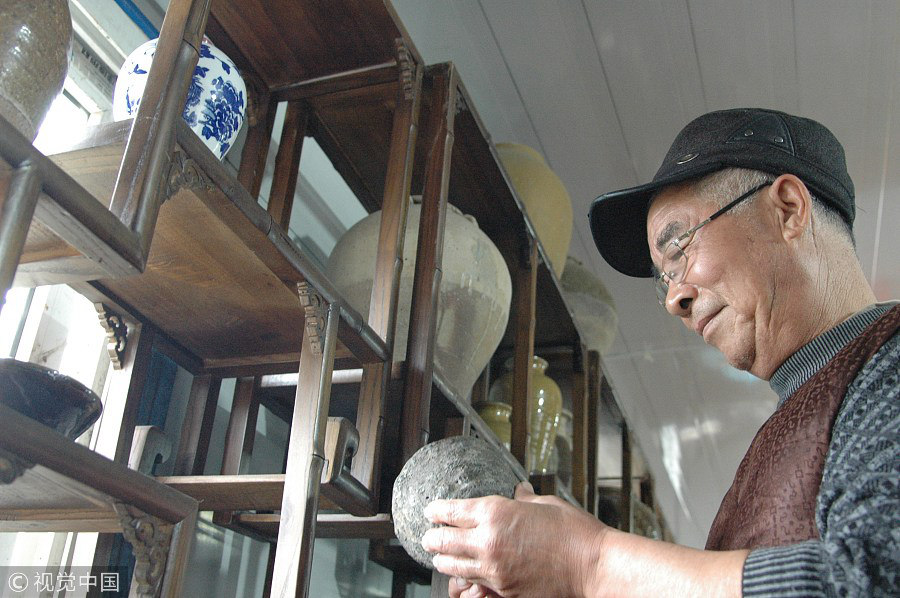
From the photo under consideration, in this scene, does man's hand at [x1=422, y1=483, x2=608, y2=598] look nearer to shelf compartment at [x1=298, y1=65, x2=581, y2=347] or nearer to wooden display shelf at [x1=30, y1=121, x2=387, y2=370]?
wooden display shelf at [x1=30, y1=121, x2=387, y2=370]

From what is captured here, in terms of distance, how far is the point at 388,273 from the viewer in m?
1.28

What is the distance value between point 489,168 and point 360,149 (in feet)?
0.81

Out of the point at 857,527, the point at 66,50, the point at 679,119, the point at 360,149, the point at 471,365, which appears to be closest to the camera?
the point at 857,527

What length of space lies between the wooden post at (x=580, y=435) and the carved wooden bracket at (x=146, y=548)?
4.96 ft

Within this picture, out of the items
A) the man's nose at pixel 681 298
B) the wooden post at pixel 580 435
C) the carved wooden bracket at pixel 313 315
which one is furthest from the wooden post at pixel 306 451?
the wooden post at pixel 580 435

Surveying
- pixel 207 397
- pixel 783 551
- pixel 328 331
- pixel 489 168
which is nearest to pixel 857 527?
pixel 783 551

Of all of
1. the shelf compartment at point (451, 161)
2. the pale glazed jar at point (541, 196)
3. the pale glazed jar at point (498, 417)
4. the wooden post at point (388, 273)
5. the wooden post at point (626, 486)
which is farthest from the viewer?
the wooden post at point (626, 486)

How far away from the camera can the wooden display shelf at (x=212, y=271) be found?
83 centimetres

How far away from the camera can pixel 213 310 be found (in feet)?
3.67

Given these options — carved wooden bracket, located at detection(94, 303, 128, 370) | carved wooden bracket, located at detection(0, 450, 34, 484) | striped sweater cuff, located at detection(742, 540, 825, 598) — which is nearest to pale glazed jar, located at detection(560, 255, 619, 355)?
carved wooden bracket, located at detection(94, 303, 128, 370)

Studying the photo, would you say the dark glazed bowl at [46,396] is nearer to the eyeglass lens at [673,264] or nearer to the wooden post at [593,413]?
the eyeglass lens at [673,264]

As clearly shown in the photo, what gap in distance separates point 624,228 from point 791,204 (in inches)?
11.4

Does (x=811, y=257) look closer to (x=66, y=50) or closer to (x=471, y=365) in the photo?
(x=471, y=365)

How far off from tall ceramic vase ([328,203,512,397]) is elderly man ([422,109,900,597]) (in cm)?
28
